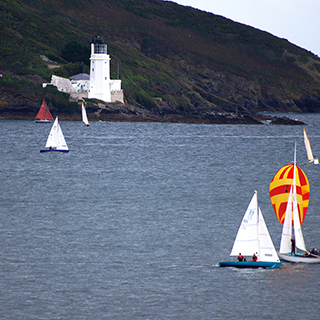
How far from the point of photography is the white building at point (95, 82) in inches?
5369

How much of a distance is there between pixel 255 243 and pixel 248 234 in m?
0.64

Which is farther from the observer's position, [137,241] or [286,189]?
[137,241]

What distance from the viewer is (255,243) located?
29.6 m

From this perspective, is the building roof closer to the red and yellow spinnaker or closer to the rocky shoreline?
the rocky shoreline

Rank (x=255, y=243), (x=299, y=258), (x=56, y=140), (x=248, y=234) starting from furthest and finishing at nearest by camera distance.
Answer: (x=56, y=140) < (x=299, y=258) < (x=255, y=243) < (x=248, y=234)

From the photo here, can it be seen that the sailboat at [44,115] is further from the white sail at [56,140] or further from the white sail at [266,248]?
the white sail at [266,248]

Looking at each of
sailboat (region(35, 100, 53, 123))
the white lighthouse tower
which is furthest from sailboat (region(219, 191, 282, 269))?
the white lighthouse tower

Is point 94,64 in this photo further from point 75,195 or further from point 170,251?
point 170,251

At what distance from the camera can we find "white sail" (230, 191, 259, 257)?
29.1m

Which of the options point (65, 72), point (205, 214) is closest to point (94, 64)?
point (65, 72)

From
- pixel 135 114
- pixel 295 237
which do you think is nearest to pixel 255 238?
pixel 295 237

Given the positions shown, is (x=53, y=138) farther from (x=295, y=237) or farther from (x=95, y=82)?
(x=95, y=82)

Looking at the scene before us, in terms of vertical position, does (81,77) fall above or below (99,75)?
below

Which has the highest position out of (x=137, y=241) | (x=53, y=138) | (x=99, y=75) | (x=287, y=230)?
(x=99, y=75)
